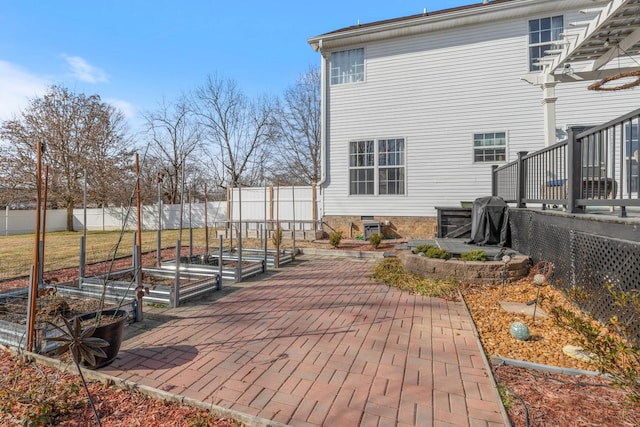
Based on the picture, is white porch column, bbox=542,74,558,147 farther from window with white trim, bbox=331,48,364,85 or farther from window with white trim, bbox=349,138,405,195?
window with white trim, bbox=331,48,364,85

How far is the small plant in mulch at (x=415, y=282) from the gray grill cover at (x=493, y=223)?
6.11 feet

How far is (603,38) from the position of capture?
211 inches

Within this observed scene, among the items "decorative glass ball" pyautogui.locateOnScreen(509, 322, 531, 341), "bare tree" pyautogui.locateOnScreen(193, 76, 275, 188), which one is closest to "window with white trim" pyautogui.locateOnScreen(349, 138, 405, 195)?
"decorative glass ball" pyautogui.locateOnScreen(509, 322, 531, 341)

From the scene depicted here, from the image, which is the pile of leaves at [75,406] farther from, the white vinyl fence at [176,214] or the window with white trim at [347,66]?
the window with white trim at [347,66]

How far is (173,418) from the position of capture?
2.06 m

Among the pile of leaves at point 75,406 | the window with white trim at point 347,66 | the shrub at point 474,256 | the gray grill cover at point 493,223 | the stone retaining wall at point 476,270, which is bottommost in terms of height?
the pile of leaves at point 75,406

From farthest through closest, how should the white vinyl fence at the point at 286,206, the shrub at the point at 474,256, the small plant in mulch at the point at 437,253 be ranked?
the white vinyl fence at the point at 286,206 → the small plant in mulch at the point at 437,253 → the shrub at the point at 474,256

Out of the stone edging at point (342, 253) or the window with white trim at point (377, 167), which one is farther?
the window with white trim at point (377, 167)

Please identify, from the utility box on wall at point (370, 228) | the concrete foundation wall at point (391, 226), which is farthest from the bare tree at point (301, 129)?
the utility box on wall at point (370, 228)

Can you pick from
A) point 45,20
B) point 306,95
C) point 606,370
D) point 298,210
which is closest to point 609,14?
point 606,370

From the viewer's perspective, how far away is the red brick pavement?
2.11 m

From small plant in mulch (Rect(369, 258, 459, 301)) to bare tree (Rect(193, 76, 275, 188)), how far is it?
21057 millimetres

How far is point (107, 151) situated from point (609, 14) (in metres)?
23.3

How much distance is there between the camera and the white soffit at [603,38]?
15.0 ft
